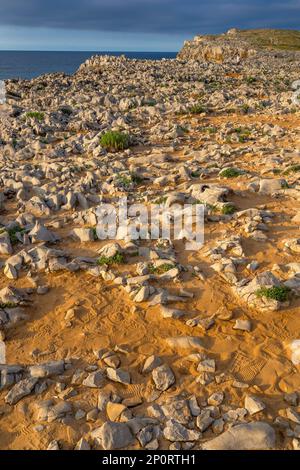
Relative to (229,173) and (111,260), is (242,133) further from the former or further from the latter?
(111,260)

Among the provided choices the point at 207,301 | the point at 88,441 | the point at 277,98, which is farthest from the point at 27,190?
the point at 277,98

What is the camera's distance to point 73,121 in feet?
76.0

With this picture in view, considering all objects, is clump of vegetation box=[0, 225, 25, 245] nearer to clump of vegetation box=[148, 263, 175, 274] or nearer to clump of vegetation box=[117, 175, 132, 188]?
clump of vegetation box=[148, 263, 175, 274]

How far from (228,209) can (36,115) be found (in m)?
17.1

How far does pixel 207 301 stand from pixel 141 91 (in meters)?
27.3

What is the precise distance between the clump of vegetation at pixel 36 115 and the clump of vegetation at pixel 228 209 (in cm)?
1589

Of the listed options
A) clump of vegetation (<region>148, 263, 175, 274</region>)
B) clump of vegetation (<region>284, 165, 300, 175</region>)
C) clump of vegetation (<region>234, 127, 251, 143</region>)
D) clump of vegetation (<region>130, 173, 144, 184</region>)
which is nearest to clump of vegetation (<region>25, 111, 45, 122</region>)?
clump of vegetation (<region>234, 127, 251, 143</region>)

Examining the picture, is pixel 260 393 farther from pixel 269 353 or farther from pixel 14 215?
pixel 14 215

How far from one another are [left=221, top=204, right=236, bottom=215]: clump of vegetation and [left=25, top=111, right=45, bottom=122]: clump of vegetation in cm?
1589

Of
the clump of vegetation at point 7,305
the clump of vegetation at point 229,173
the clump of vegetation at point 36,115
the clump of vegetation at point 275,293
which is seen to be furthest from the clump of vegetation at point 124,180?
the clump of vegetation at point 36,115

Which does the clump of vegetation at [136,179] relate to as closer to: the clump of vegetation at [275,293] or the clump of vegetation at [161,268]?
the clump of vegetation at [161,268]

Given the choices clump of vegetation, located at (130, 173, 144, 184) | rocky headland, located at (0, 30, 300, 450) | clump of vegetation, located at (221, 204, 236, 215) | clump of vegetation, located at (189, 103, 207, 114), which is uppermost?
clump of vegetation, located at (189, 103, 207, 114)

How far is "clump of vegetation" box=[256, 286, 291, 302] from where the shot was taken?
24.9ft

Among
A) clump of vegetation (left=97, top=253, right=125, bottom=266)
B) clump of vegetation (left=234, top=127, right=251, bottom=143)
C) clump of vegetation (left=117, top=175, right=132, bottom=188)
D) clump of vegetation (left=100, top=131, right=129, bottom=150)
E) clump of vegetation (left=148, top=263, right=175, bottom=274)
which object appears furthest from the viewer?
clump of vegetation (left=234, top=127, right=251, bottom=143)
